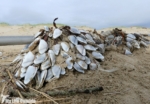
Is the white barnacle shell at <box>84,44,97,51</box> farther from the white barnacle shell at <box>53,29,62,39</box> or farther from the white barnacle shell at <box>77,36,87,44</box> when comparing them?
the white barnacle shell at <box>53,29,62,39</box>

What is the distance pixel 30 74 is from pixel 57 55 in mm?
263

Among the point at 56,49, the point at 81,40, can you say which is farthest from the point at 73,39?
the point at 56,49

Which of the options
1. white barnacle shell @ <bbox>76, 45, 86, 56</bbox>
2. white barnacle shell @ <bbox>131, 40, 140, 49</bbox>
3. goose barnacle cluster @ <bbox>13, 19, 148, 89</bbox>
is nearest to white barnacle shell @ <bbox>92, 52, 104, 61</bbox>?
goose barnacle cluster @ <bbox>13, 19, 148, 89</bbox>

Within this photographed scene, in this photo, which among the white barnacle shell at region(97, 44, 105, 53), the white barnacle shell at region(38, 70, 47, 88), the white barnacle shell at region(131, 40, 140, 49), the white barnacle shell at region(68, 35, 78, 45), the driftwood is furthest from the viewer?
the white barnacle shell at region(131, 40, 140, 49)

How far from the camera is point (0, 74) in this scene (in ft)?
6.28

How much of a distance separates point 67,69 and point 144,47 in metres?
1.16

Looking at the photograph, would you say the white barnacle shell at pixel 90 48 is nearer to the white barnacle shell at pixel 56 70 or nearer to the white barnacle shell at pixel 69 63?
the white barnacle shell at pixel 69 63

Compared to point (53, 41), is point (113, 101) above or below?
below

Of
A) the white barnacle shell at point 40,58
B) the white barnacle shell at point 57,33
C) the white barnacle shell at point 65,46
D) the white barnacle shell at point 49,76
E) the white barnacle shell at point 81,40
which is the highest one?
the white barnacle shell at point 57,33

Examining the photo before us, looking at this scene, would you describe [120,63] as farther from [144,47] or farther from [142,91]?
[144,47]

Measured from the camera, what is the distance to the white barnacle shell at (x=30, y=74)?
A: 172 cm

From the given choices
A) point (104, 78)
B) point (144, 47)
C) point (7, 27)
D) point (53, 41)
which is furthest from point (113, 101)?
point (7, 27)

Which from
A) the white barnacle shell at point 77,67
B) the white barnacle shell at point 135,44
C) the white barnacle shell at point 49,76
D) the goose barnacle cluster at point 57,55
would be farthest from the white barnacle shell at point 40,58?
the white barnacle shell at point 135,44

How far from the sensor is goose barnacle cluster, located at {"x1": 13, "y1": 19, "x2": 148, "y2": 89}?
1.75 metres
